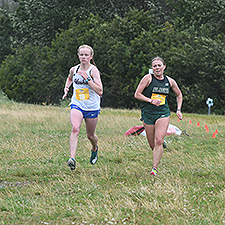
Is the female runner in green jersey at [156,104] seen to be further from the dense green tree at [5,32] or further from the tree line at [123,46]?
the dense green tree at [5,32]

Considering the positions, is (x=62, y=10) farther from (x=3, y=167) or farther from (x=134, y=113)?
(x=3, y=167)

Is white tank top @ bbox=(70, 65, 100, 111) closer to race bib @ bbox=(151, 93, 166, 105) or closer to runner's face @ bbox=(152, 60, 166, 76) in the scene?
race bib @ bbox=(151, 93, 166, 105)

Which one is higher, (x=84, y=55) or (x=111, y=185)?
(x=84, y=55)

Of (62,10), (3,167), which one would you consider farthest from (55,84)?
(3,167)

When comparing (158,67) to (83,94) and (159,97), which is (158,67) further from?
(83,94)

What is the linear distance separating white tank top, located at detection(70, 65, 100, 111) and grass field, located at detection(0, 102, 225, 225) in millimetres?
1211

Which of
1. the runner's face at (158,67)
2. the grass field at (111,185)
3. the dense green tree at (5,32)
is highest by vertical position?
the dense green tree at (5,32)

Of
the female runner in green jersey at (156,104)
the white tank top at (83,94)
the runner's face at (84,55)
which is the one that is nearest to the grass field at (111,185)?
the female runner in green jersey at (156,104)

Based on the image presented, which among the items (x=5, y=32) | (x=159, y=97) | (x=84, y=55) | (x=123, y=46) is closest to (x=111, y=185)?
(x=159, y=97)

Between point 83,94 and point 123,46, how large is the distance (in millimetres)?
25084

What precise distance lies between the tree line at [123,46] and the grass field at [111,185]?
62.2ft

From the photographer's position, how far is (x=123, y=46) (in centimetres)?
3136

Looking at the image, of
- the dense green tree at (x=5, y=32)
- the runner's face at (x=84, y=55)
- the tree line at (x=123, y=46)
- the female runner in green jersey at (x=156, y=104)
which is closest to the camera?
the female runner in green jersey at (x=156, y=104)

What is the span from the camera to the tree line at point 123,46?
29266 mm
